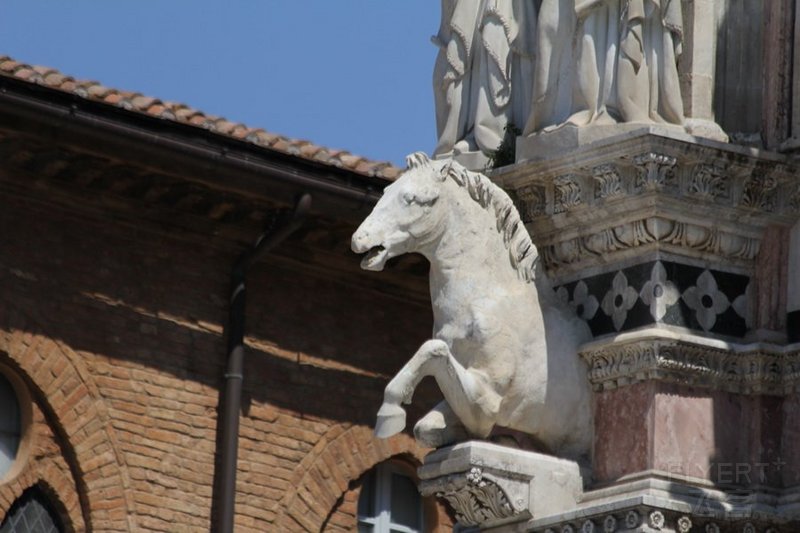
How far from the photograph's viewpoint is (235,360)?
1848cm

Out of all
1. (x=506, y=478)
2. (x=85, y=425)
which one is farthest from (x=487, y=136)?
(x=85, y=425)

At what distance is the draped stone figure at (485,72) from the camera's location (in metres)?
10.3

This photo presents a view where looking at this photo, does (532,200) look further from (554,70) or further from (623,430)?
(623,430)

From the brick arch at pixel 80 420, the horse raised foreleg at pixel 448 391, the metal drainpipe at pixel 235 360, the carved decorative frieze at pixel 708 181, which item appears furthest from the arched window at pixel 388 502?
the carved decorative frieze at pixel 708 181

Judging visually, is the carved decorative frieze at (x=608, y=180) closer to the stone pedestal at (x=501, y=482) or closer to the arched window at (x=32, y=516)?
the stone pedestal at (x=501, y=482)

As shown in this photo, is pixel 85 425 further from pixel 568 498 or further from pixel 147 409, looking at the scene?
pixel 568 498

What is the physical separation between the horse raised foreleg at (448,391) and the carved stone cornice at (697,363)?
0.36m

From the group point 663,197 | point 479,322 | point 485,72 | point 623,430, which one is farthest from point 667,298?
point 485,72

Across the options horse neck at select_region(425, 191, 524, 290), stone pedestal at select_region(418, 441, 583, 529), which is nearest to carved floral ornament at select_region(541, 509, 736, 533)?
stone pedestal at select_region(418, 441, 583, 529)

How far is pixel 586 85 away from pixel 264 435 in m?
8.89

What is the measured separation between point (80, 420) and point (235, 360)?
1.08 meters

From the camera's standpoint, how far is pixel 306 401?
18906 mm

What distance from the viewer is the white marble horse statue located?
9820mm

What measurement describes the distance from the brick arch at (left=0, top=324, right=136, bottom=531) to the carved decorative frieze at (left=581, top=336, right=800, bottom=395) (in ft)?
27.0
